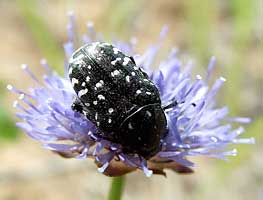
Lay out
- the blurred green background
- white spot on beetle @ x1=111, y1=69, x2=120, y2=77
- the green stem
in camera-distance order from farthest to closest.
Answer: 1. the blurred green background
2. the green stem
3. white spot on beetle @ x1=111, y1=69, x2=120, y2=77

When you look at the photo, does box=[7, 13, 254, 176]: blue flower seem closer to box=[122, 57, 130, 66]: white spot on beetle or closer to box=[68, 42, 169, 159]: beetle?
box=[68, 42, 169, 159]: beetle

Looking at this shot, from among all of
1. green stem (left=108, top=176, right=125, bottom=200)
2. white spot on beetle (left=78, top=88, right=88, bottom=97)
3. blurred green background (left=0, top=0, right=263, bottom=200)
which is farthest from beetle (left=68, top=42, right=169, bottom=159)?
blurred green background (left=0, top=0, right=263, bottom=200)

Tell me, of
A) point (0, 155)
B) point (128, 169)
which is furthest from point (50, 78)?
point (0, 155)

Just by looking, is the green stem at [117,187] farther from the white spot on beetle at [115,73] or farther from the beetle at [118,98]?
the white spot on beetle at [115,73]

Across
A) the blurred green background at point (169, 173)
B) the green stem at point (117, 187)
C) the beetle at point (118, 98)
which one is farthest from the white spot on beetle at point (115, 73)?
the blurred green background at point (169, 173)

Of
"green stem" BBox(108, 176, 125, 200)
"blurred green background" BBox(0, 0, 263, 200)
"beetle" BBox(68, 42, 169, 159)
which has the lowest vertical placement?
"blurred green background" BBox(0, 0, 263, 200)

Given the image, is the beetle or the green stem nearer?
the beetle

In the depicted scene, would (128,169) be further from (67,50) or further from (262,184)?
(262,184)
